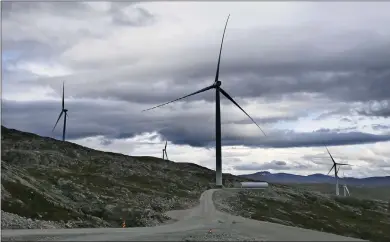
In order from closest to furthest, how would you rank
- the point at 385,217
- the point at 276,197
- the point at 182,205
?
1. the point at 182,205
2. the point at 276,197
3. the point at 385,217

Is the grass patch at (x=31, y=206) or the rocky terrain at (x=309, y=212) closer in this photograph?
the grass patch at (x=31, y=206)

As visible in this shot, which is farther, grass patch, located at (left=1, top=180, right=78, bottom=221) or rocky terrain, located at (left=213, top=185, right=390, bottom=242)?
rocky terrain, located at (left=213, top=185, right=390, bottom=242)

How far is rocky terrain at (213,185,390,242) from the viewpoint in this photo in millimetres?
127938

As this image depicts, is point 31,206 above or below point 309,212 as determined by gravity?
above

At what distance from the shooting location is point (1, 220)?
67.9 metres

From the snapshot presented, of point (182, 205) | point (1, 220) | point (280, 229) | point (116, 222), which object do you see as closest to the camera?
point (280, 229)

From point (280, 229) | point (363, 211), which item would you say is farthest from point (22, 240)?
point (363, 211)

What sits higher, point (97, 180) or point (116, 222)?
point (97, 180)

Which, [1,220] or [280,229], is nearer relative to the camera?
[280,229]

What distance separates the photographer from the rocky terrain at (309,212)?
5037 inches

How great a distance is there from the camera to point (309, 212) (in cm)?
15125

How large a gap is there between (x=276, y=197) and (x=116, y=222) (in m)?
91.2

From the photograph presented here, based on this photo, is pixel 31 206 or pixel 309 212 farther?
pixel 309 212

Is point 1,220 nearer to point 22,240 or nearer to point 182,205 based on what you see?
point 22,240
